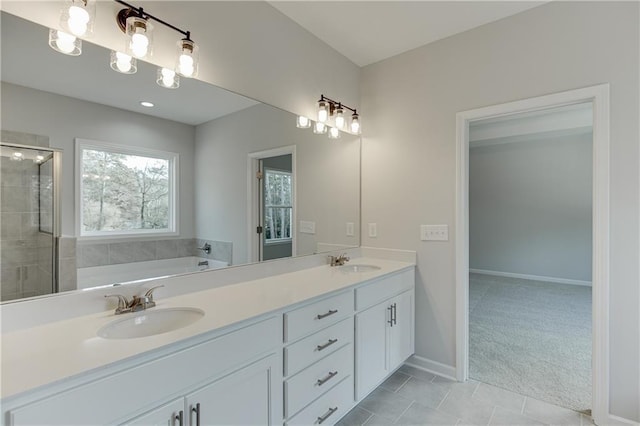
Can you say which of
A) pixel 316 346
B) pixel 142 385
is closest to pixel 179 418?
pixel 142 385

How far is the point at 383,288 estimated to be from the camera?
6.92 feet

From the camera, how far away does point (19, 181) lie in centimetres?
114

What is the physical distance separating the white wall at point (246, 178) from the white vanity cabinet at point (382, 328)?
0.63 metres

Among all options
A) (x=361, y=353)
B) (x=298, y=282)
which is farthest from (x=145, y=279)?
(x=361, y=353)

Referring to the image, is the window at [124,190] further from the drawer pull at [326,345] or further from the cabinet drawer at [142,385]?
the drawer pull at [326,345]

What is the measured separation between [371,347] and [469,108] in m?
1.88

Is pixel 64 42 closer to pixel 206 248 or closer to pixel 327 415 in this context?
pixel 206 248

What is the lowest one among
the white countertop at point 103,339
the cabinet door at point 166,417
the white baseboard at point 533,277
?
the white baseboard at point 533,277

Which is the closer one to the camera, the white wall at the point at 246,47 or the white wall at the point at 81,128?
the white wall at the point at 81,128

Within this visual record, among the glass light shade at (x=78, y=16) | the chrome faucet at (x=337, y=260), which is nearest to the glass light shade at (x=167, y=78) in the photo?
the glass light shade at (x=78, y=16)

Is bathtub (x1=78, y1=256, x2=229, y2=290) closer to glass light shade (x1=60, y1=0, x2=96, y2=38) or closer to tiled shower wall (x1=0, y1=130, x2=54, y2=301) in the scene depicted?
tiled shower wall (x1=0, y1=130, x2=54, y2=301)

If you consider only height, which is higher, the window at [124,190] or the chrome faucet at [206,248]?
the window at [124,190]

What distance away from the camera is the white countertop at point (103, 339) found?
0.82 m

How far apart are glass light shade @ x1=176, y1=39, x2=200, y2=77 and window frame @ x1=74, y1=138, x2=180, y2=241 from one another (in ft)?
1.39
